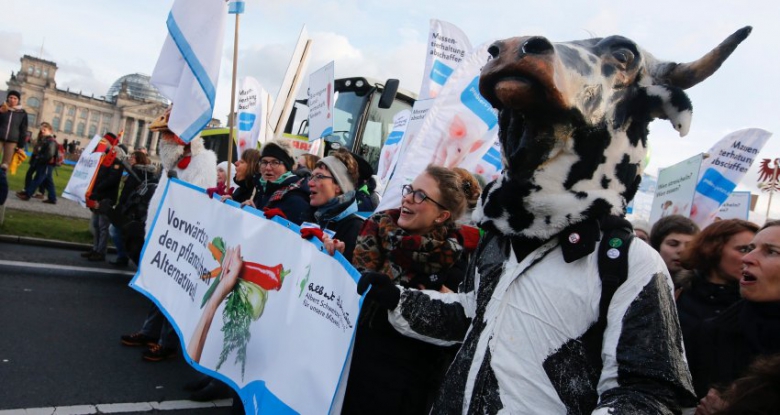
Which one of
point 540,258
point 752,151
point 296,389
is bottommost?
point 296,389

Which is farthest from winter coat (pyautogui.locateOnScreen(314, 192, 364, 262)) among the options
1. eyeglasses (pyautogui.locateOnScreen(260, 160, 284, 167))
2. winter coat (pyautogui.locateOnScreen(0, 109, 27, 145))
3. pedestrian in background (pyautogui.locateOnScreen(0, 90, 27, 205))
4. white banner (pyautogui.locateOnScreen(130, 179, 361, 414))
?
winter coat (pyautogui.locateOnScreen(0, 109, 27, 145))

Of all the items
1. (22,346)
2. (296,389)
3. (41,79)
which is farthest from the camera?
(41,79)

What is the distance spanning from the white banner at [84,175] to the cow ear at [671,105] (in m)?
8.51

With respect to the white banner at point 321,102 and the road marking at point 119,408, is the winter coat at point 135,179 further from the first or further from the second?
the road marking at point 119,408

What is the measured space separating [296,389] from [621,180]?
5.64 ft

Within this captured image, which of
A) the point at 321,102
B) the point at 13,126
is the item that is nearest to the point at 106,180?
the point at 13,126

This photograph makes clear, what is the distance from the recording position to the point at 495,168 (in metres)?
4.12

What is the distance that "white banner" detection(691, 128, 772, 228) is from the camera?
6.13m

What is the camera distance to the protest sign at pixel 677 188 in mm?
5949

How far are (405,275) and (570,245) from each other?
47.7 inches

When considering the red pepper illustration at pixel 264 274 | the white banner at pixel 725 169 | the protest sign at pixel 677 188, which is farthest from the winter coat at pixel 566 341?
the white banner at pixel 725 169

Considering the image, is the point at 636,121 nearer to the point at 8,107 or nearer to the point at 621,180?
the point at 621,180

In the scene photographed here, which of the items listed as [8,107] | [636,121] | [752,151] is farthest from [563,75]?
[8,107]

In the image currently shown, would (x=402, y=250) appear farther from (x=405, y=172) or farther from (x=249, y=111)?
(x=249, y=111)
